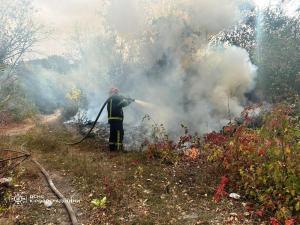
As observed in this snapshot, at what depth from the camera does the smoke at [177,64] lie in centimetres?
1238

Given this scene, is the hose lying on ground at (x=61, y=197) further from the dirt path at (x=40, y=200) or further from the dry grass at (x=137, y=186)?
the dry grass at (x=137, y=186)

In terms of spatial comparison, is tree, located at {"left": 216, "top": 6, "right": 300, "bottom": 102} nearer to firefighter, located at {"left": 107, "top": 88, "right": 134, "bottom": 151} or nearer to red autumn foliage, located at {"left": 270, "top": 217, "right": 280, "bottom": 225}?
firefighter, located at {"left": 107, "top": 88, "right": 134, "bottom": 151}

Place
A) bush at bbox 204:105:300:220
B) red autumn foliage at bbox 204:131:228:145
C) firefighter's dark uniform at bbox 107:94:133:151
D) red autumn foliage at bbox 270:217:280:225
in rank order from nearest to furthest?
red autumn foliage at bbox 270:217:280:225 → bush at bbox 204:105:300:220 → red autumn foliage at bbox 204:131:228:145 → firefighter's dark uniform at bbox 107:94:133:151

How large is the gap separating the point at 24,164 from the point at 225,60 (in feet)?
26.2

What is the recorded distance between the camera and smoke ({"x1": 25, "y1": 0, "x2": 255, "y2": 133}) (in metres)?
12.4

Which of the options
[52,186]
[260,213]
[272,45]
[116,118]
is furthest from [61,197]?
[272,45]

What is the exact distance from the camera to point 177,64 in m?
14.6

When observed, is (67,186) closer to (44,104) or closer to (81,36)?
(44,104)

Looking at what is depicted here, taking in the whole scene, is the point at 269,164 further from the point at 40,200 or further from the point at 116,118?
the point at 116,118

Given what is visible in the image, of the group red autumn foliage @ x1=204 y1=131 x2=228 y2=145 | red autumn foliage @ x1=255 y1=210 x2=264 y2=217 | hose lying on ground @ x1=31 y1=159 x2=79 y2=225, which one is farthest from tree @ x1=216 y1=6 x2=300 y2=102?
hose lying on ground @ x1=31 y1=159 x2=79 y2=225

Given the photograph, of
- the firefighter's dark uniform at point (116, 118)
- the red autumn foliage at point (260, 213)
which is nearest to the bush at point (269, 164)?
the red autumn foliage at point (260, 213)

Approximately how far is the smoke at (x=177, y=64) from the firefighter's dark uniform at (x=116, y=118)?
2.25 metres

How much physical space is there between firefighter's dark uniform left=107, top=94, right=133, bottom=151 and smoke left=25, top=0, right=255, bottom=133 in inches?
88.7

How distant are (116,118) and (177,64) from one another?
5.40m
